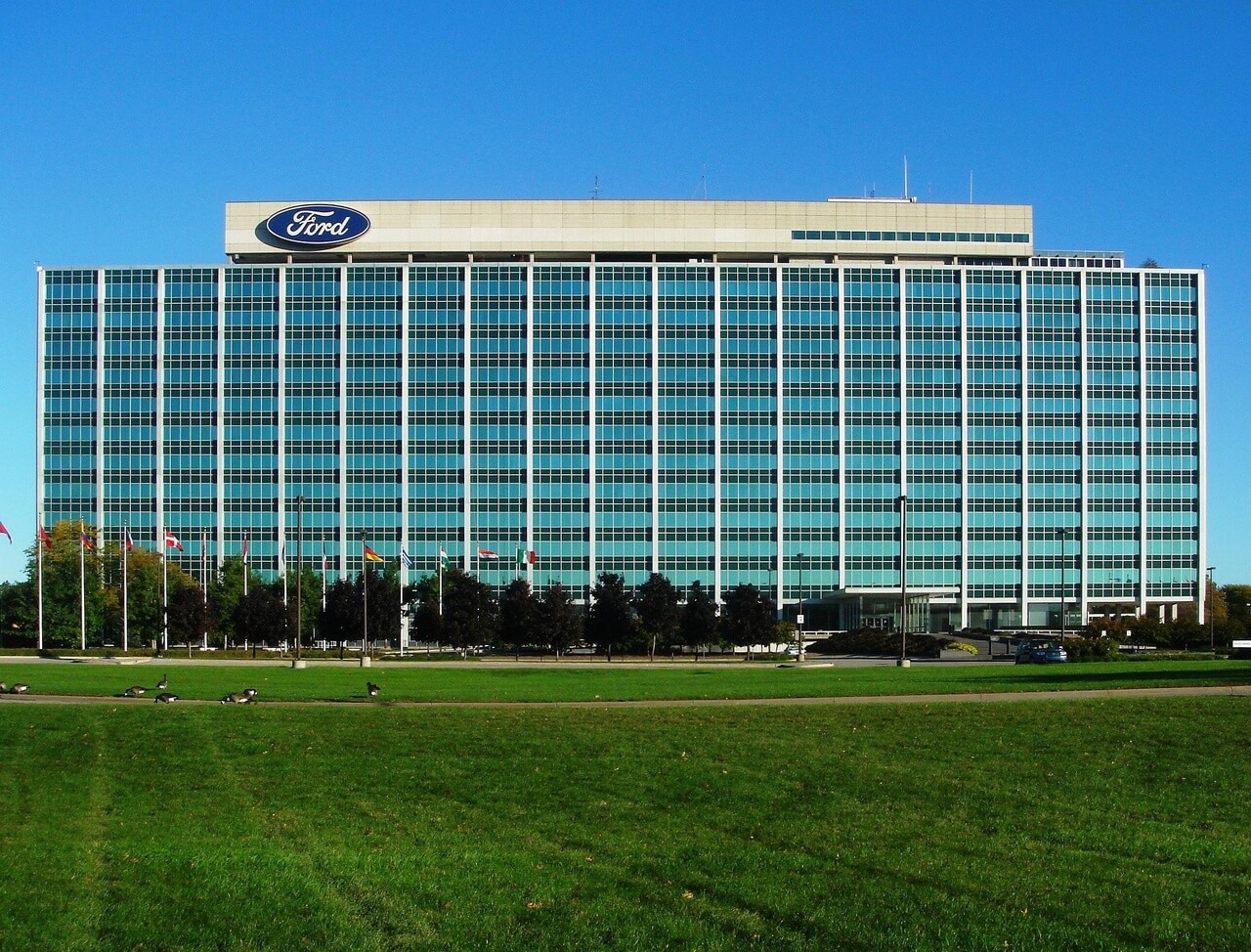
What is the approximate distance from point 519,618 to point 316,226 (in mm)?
59150

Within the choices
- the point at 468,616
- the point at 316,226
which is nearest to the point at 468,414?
the point at 316,226

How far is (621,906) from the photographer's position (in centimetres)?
1478

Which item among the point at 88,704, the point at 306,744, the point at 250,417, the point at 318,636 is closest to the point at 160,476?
the point at 250,417

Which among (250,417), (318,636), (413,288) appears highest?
(413,288)

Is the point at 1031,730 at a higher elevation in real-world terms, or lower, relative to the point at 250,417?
lower

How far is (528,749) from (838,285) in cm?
11261

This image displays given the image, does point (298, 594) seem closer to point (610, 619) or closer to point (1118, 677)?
point (610, 619)

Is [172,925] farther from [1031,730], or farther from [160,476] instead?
[160,476]

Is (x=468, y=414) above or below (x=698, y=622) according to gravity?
above

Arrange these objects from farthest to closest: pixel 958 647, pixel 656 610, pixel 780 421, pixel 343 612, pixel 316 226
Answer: pixel 316 226, pixel 780 421, pixel 958 647, pixel 343 612, pixel 656 610

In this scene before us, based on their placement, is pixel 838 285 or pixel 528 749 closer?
pixel 528 749

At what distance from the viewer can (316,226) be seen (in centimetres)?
13538

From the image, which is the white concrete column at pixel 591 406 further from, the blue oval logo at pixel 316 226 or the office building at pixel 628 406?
the blue oval logo at pixel 316 226

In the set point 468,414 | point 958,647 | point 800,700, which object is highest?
point 468,414
